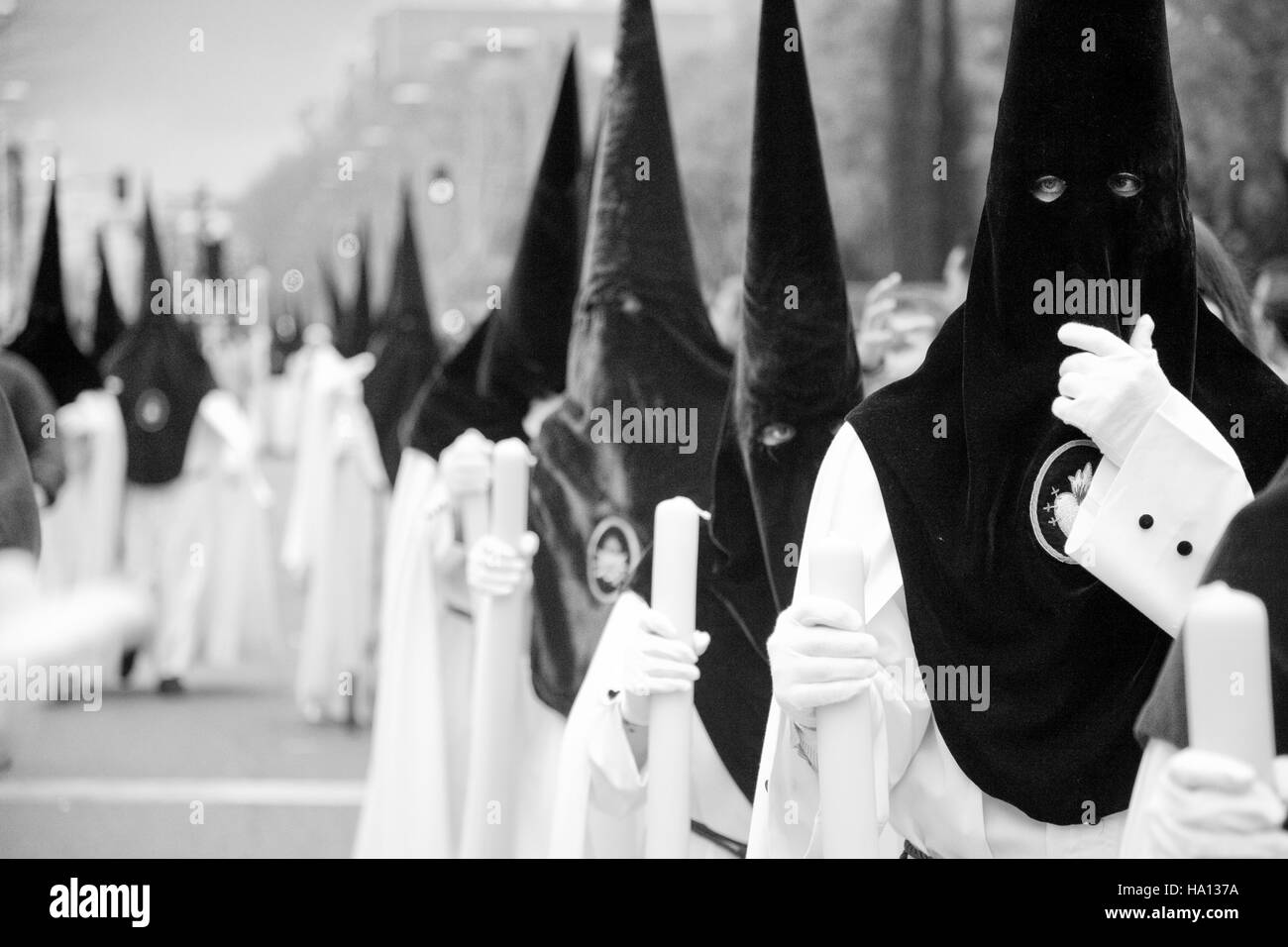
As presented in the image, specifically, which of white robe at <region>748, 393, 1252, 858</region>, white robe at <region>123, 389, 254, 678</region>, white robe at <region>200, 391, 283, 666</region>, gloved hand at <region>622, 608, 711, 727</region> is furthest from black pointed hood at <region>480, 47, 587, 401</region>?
white robe at <region>200, 391, 283, 666</region>

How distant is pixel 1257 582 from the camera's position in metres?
1.67

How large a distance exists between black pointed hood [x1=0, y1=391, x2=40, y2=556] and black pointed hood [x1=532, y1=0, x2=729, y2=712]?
3.28 ft

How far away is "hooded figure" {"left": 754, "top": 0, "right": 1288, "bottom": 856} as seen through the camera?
2.07 meters

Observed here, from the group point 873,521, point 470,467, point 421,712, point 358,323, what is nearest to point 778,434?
point 873,521

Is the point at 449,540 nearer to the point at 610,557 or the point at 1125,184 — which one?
the point at 610,557

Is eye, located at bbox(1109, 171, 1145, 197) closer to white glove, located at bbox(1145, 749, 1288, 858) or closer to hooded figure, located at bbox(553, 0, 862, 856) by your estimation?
hooded figure, located at bbox(553, 0, 862, 856)

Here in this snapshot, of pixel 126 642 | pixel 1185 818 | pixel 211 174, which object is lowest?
pixel 1185 818

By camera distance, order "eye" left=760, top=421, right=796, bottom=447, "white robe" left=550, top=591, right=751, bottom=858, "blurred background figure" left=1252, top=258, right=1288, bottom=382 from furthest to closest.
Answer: "blurred background figure" left=1252, top=258, right=1288, bottom=382 < "white robe" left=550, top=591, right=751, bottom=858 < "eye" left=760, top=421, right=796, bottom=447

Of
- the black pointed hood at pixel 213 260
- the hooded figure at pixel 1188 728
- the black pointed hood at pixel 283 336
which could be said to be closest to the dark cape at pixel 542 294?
the hooded figure at pixel 1188 728

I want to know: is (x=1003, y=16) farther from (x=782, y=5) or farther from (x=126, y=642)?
(x=126, y=642)

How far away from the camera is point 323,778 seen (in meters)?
6.52

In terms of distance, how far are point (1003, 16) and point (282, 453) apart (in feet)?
20.3

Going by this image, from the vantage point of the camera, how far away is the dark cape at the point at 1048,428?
2068 mm

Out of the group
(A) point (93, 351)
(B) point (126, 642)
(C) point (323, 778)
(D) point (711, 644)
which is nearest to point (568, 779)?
(D) point (711, 644)
